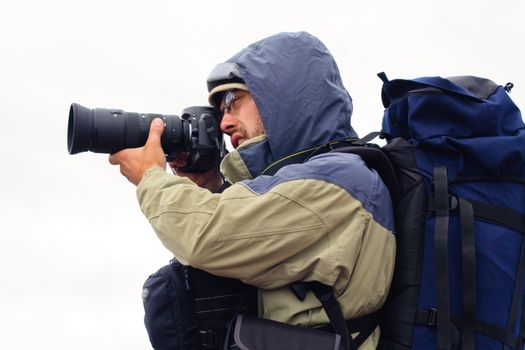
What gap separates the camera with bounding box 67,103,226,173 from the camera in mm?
3367

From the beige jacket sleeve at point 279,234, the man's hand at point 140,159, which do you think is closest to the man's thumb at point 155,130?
the man's hand at point 140,159

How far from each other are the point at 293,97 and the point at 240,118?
1.02 feet

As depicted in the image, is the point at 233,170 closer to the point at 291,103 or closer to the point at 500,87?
the point at 291,103

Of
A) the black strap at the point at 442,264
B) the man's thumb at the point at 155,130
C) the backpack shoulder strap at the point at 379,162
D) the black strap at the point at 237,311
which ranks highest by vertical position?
the man's thumb at the point at 155,130

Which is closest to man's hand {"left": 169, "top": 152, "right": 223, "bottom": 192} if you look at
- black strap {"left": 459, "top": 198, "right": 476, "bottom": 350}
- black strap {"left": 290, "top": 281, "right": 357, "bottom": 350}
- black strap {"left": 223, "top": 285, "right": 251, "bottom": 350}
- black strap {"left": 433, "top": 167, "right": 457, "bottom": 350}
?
black strap {"left": 223, "top": 285, "right": 251, "bottom": 350}

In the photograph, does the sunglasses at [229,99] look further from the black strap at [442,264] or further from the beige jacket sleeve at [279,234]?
the black strap at [442,264]

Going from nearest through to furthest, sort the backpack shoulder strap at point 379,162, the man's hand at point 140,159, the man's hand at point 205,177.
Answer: the backpack shoulder strap at point 379,162
the man's hand at point 140,159
the man's hand at point 205,177

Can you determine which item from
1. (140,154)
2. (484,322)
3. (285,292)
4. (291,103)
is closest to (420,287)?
(484,322)

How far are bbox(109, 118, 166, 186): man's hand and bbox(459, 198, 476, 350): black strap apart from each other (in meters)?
1.32

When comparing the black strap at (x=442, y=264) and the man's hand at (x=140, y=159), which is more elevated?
the man's hand at (x=140, y=159)

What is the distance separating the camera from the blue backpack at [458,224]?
2.75m

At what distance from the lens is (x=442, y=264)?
2.75 metres

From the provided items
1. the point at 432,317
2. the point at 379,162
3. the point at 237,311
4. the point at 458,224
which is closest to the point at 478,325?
the point at 432,317

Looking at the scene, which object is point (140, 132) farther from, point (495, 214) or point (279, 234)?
point (495, 214)
